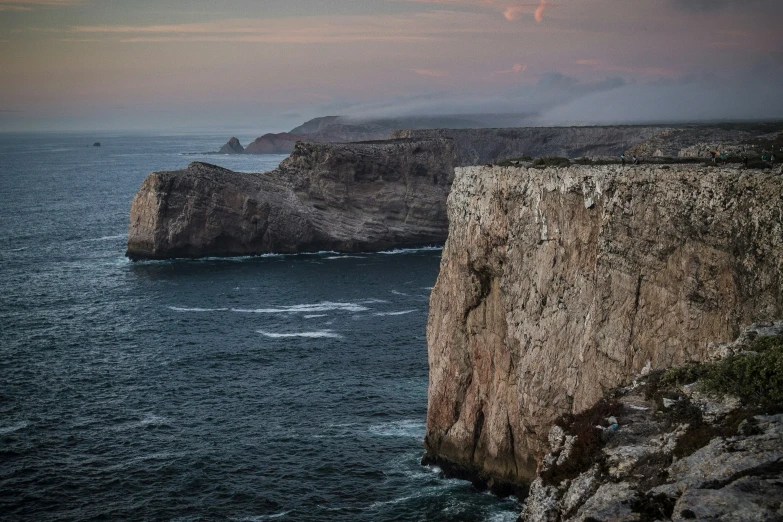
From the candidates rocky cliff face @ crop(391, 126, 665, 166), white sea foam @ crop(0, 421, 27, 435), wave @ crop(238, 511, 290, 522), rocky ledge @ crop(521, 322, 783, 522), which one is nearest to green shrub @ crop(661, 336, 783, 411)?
rocky ledge @ crop(521, 322, 783, 522)

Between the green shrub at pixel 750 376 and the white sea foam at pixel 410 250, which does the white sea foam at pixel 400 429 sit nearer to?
the green shrub at pixel 750 376

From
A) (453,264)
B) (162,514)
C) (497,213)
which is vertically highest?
(497,213)

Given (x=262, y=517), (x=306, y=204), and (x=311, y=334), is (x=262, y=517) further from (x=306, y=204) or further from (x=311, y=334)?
(x=306, y=204)

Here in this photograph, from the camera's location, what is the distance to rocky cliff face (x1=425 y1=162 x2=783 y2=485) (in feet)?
108

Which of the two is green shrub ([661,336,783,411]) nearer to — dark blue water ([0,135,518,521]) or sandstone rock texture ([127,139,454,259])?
dark blue water ([0,135,518,521])

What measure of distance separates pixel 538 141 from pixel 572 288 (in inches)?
6023

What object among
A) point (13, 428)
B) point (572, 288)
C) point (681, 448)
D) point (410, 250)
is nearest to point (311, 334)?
point (13, 428)

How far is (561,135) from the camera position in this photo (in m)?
186

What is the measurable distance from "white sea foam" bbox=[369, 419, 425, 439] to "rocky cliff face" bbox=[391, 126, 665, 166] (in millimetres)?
122078

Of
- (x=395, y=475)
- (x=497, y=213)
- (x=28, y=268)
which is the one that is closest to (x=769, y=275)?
(x=497, y=213)

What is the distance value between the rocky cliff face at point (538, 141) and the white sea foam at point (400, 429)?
122078mm

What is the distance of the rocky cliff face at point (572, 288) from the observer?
108ft

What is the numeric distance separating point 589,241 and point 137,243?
9856 cm

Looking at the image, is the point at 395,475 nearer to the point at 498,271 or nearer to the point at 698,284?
the point at 498,271
